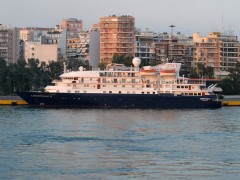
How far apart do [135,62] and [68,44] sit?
47532 mm

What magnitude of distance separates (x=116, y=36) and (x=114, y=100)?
39.5 m

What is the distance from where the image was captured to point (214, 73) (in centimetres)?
11081

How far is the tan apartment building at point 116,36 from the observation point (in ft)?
380

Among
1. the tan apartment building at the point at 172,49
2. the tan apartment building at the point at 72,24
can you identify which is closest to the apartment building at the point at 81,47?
the tan apartment building at the point at 172,49

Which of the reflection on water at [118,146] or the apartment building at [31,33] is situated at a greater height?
the apartment building at [31,33]

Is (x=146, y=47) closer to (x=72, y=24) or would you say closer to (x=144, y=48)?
(x=144, y=48)

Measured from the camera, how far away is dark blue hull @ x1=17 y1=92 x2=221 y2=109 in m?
77.0

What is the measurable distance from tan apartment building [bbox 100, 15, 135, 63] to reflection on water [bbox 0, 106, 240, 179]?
48.8 m

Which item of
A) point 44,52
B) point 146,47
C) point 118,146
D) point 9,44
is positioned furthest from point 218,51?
point 118,146

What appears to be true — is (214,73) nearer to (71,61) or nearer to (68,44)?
(71,61)

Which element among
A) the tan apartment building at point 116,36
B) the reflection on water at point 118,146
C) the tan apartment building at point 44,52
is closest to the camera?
the reflection on water at point 118,146

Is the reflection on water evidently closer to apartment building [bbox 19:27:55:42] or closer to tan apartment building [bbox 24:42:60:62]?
tan apartment building [bbox 24:42:60:62]

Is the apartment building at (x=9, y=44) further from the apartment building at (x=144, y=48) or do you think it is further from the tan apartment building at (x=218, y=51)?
the tan apartment building at (x=218, y=51)

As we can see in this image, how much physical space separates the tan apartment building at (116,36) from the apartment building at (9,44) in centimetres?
1452
